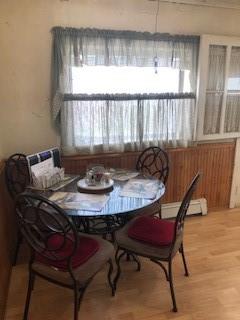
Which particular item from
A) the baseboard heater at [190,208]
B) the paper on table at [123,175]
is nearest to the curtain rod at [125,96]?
the paper on table at [123,175]

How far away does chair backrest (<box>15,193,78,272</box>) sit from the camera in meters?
1.39

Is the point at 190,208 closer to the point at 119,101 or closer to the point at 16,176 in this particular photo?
the point at 119,101

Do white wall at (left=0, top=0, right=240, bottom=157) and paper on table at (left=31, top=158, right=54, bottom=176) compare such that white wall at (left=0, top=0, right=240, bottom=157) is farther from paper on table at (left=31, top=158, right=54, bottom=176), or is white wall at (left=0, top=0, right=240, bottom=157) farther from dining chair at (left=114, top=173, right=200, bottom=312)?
dining chair at (left=114, top=173, right=200, bottom=312)

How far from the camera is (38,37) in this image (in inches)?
95.0

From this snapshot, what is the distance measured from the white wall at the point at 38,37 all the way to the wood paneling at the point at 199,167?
602mm

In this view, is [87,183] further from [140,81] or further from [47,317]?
[140,81]

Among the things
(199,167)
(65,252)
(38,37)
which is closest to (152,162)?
(199,167)

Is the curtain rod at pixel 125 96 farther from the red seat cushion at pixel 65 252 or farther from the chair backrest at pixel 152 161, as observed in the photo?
the red seat cushion at pixel 65 252

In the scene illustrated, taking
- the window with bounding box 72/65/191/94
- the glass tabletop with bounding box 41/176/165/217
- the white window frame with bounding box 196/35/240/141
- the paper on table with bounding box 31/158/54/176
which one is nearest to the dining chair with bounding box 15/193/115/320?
the glass tabletop with bounding box 41/176/165/217

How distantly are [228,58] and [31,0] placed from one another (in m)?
2.03

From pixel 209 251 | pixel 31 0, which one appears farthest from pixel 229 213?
pixel 31 0

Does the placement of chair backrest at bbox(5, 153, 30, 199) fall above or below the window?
below

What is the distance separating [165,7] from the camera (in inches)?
105

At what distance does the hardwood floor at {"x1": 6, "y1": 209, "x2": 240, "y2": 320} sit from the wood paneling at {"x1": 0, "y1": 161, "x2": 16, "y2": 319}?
0.11 metres
